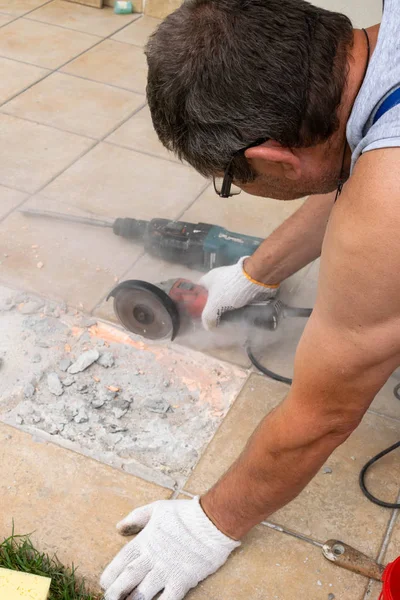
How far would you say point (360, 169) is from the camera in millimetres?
1260

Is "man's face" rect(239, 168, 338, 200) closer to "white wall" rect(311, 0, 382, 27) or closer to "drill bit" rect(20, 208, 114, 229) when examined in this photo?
"drill bit" rect(20, 208, 114, 229)

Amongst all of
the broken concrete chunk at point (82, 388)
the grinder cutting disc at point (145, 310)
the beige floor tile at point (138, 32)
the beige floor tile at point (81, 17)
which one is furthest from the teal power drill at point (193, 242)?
the beige floor tile at point (81, 17)

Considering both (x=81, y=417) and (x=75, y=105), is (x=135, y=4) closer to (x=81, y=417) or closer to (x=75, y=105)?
(x=75, y=105)

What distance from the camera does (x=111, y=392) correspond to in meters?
2.38

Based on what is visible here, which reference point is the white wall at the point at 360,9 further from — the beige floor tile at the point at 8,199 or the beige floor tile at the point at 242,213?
the beige floor tile at the point at 8,199

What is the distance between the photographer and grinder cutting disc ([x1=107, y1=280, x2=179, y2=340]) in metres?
2.44

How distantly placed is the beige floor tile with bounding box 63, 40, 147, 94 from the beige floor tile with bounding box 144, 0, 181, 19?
0.59m

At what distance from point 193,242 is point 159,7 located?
3.09 m

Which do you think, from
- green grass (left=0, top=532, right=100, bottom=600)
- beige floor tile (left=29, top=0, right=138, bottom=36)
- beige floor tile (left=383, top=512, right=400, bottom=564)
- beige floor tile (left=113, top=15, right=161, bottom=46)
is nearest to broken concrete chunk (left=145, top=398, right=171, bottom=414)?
green grass (left=0, top=532, right=100, bottom=600)

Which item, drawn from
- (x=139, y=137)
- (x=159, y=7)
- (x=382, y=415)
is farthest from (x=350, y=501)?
(x=159, y=7)

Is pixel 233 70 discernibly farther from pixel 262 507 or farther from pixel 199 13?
pixel 262 507

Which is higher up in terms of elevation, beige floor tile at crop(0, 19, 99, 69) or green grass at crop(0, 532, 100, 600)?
beige floor tile at crop(0, 19, 99, 69)

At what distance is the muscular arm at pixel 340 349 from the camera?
4.03 ft

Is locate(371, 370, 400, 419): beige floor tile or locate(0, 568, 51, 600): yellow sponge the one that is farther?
locate(371, 370, 400, 419): beige floor tile
